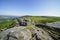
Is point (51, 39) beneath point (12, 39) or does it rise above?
beneath

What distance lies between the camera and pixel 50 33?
38.4 m

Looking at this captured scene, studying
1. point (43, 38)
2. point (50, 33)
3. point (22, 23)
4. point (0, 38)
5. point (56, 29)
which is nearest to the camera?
point (0, 38)

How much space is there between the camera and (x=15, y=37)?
25781 millimetres

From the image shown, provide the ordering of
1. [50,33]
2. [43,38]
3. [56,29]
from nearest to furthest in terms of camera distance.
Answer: [43,38] < [50,33] < [56,29]

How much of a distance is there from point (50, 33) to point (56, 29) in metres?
5.13

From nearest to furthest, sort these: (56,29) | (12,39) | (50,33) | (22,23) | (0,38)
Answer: (12,39), (0,38), (50,33), (56,29), (22,23)

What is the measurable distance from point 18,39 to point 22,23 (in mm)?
22353

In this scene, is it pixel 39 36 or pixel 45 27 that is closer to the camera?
pixel 39 36

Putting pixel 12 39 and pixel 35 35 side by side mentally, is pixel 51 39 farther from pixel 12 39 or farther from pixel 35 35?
pixel 12 39

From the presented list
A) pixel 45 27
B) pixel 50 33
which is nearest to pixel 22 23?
pixel 45 27

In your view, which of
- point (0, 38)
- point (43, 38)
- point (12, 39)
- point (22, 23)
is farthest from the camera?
point (22, 23)

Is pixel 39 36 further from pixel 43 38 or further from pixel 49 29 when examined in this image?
pixel 49 29

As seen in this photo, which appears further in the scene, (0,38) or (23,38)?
(0,38)

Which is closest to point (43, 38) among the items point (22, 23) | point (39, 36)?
point (39, 36)
